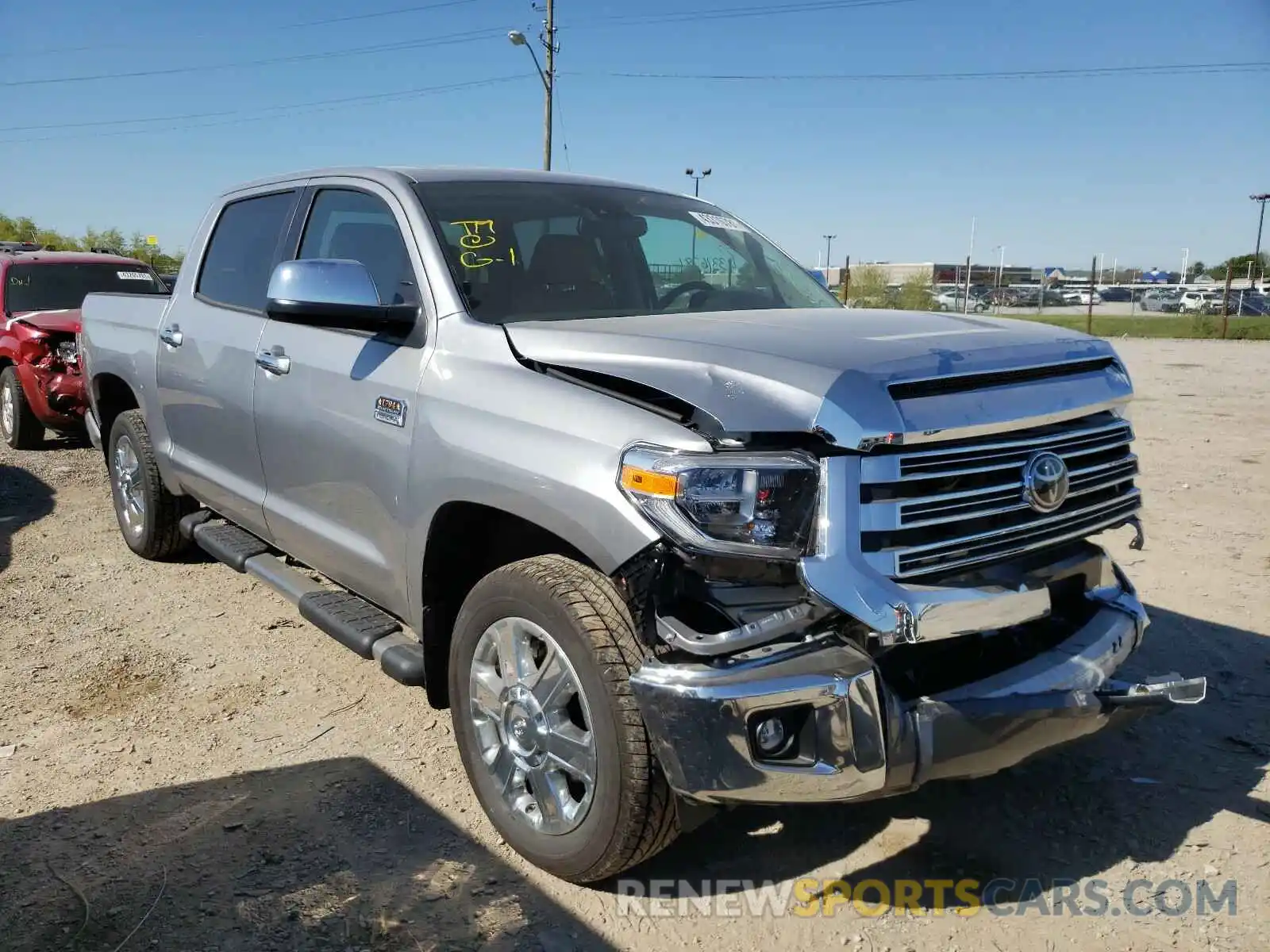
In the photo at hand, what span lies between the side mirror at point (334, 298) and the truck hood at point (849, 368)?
0.45 metres

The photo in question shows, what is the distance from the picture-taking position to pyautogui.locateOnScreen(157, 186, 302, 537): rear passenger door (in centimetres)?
411

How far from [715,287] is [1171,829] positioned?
2.32 meters

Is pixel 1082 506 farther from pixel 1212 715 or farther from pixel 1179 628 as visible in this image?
pixel 1179 628

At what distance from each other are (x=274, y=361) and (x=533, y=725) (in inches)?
74.1

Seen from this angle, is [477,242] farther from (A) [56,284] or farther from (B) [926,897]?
(A) [56,284]

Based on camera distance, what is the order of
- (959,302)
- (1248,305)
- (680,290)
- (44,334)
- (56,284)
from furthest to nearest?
(959,302)
(1248,305)
(56,284)
(44,334)
(680,290)

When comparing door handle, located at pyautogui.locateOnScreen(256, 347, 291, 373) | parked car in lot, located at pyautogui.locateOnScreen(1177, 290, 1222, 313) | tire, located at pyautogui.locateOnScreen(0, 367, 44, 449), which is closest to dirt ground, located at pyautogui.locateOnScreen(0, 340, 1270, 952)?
door handle, located at pyautogui.locateOnScreen(256, 347, 291, 373)

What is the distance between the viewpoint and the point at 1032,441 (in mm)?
2533

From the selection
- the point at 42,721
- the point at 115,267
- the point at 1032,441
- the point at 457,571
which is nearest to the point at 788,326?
the point at 1032,441

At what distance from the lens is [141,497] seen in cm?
550

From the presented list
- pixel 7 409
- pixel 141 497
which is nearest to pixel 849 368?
pixel 141 497

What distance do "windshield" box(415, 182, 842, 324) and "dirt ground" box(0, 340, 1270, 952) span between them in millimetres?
1616

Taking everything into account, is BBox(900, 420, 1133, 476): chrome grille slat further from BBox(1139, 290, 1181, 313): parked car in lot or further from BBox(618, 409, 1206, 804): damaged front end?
BBox(1139, 290, 1181, 313): parked car in lot

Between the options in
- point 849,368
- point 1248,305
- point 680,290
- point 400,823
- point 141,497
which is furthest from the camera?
point 1248,305
